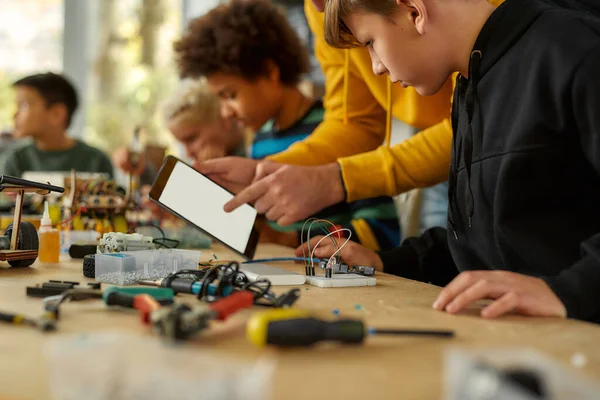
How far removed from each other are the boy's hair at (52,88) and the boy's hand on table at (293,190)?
2491 mm

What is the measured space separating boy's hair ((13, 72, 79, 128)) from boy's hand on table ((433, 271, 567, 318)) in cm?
313

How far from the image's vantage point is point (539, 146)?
86 cm

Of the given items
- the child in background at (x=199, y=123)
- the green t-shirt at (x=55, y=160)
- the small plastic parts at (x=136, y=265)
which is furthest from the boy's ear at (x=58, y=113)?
the small plastic parts at (x=136, y=265)

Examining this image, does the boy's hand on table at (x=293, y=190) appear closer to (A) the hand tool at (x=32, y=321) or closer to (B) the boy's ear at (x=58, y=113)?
(A) the hand tool at (x=32, y=321)

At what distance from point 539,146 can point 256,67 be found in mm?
1432

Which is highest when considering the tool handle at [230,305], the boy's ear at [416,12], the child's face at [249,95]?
the boy's ear at [416,12]

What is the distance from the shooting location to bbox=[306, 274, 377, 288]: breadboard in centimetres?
91

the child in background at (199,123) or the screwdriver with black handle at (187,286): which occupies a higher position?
the child in background at (199,123)

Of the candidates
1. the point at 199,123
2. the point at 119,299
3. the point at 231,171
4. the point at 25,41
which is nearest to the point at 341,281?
the point at 119,299

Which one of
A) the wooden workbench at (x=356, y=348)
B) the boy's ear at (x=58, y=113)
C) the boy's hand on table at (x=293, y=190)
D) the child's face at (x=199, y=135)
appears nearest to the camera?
the wooden workbench at (x=356, y=348)

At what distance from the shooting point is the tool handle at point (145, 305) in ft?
2.03

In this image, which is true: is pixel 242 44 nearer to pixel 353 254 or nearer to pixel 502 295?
pixel 353 254

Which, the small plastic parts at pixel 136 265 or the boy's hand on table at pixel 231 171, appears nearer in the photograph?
the small plastic parts at pixel 136 265

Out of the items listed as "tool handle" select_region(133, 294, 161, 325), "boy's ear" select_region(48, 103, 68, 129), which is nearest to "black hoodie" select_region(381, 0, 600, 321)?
"tool handle" select_region(133, 294, 161, 325)
